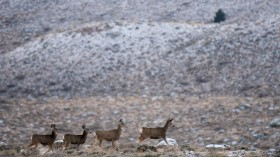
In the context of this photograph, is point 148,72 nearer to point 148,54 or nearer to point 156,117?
point 148,54

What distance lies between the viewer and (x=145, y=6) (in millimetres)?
44844

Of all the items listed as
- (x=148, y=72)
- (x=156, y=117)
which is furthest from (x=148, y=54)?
(x=156, y=117)

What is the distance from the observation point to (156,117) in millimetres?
25562

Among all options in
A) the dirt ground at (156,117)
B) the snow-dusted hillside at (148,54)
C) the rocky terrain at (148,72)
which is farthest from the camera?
the snow-dusted hillside at (148,54)

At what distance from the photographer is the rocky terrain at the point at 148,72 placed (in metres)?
24.0

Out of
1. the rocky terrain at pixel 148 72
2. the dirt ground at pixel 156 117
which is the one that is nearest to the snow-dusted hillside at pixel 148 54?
the rocky terrain at pixel 148 72

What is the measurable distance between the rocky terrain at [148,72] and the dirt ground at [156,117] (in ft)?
0.19

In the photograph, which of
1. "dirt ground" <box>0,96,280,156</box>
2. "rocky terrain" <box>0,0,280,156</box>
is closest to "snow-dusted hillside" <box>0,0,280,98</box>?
"rocky terrain" <box>0,0,280,156</box>

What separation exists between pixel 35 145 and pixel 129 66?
18.3 metres

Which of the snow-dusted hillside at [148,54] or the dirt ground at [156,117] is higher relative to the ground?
the snow-dusted hillside at [148,54]

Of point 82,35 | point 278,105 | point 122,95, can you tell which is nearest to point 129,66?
point 122,95

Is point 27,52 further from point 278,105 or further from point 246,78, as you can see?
point 278,105

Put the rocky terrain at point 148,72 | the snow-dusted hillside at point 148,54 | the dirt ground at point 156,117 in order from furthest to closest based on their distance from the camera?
the snow-dusted hillside at point 148,54 < the rocky terrain at point 148,72 < the dirt ground at point 156,117

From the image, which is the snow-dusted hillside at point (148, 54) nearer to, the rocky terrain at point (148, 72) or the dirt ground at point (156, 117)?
the rocky terrain at point (148, 72)
